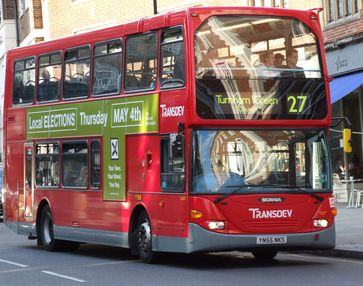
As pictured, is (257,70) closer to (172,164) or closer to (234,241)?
(172,164)

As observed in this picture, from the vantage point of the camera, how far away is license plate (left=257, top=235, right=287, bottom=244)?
47.3 ft

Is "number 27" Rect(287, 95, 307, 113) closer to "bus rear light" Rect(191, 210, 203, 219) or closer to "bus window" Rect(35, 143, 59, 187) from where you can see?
"bus rear light" Rect(191, 210, 203, 219)

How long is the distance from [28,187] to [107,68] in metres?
4.34

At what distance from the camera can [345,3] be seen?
25.8m

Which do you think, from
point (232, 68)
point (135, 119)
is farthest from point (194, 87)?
point (135, 119)

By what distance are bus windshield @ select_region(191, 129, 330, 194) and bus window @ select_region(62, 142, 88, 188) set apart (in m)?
3.78

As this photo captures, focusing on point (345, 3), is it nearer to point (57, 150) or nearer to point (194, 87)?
point (57, 150)

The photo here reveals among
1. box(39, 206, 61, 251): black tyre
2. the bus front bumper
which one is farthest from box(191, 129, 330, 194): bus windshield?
box(39, 206, 61, 251): black tyre

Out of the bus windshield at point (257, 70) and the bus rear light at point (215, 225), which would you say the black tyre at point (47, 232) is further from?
the bus windshield at point (257, 70)

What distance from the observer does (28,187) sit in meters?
20.1

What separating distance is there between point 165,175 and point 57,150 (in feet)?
14.0

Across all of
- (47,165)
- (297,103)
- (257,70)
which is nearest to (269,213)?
(297,103)

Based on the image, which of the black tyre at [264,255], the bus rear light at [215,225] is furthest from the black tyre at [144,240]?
the black tyre at [264,255]

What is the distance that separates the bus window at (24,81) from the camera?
19812mm
